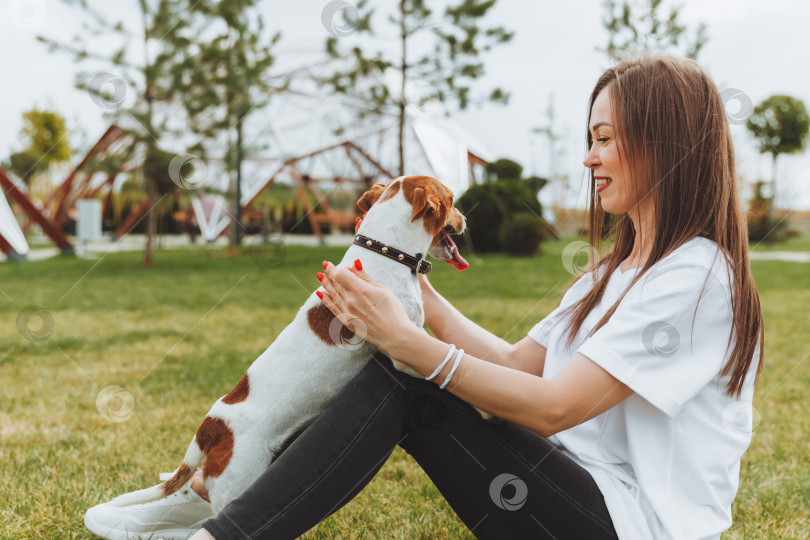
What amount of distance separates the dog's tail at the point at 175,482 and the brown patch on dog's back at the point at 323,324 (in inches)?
17.3

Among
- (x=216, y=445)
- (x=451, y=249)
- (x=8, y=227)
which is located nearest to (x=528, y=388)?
(x=451, y=249)

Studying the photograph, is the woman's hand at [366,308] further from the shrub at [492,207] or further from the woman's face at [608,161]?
the shrub at [492,207]

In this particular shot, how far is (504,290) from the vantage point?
28.5ft

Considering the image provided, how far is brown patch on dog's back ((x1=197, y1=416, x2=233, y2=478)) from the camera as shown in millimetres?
1584

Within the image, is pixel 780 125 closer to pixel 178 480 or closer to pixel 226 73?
pixel 226 73

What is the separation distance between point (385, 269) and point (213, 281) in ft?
28.7

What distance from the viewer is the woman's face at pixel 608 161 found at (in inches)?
61.7

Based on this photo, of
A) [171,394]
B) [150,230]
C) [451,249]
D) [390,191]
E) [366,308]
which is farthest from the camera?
[150,230]

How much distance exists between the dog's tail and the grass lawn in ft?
1.17

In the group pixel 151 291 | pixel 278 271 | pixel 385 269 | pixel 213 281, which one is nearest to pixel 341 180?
pixel 278 271

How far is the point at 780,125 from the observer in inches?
848

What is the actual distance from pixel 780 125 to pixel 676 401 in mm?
24223

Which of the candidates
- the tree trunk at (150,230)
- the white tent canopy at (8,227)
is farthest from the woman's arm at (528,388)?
the tree trunk at (150,230)

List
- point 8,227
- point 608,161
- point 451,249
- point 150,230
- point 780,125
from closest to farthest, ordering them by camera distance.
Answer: point 608,161 → point 451,249 → point 8,227 → point 150,230 → point 780,125
